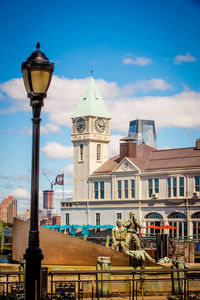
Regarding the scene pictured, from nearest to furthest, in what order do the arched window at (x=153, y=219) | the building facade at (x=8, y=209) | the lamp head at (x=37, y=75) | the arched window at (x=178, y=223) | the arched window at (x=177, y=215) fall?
the lamp head at (x=37, y=75), the arched window at (x=178, y=223), the arched window at (x=177, y=215), the arched window at (x=153, y=219), the building facade at (x=8, y=209)

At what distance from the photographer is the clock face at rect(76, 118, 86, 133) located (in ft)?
257

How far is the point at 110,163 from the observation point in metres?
76.4

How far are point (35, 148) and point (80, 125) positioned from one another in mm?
69047

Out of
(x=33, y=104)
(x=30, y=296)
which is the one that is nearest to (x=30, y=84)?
(x=33, y=104)

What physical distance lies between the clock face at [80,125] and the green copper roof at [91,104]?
72 cm

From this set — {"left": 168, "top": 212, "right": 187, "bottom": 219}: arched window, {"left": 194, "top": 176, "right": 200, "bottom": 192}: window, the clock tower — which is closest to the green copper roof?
the clock tower

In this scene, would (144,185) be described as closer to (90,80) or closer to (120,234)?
(90,80)

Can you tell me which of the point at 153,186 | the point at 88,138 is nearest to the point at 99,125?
the point at 88,138

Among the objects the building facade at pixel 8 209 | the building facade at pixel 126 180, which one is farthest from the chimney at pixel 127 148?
the building facade at pixel 8 209

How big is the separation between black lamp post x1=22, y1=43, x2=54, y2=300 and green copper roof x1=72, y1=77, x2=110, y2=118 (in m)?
67.3

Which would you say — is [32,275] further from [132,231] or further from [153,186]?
[153,186]

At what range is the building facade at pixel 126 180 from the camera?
63.8 m

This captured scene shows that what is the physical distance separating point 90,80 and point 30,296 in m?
72.3

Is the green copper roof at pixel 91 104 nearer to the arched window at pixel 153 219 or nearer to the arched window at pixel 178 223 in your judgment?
the arched window at pixel 153 219
